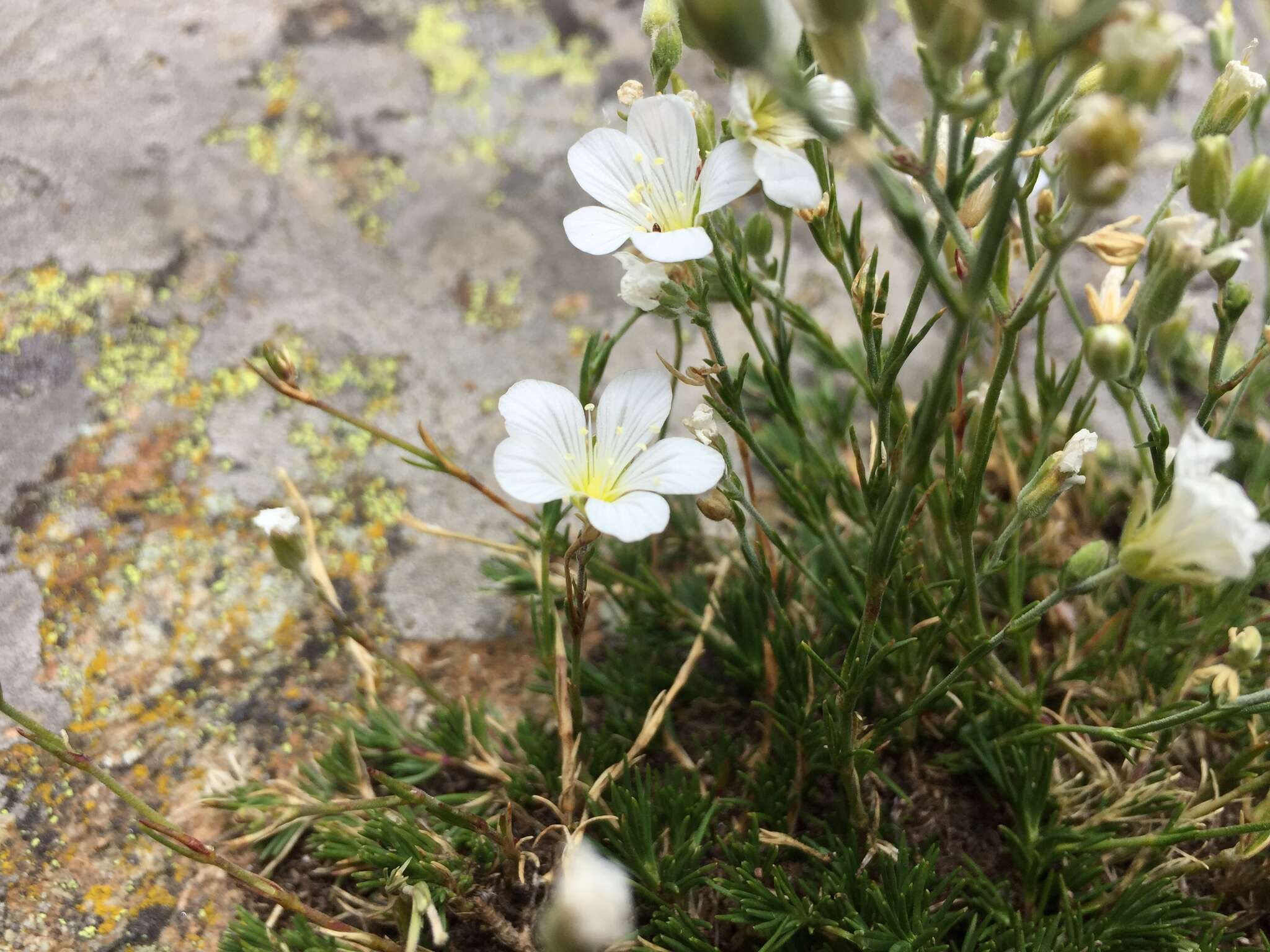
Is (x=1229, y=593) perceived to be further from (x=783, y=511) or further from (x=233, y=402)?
(x=233, y=402)

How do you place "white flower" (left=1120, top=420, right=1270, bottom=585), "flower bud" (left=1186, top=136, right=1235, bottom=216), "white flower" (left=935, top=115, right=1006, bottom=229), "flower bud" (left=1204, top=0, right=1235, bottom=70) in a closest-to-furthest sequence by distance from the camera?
"white flower" (left=1120, top=420, right=1270, bottom=585), "flower bud" (left=1186, top=136, right=1235, bottom=216), "white flower" (left=935, top=115, right=1006, bottom=229), "flower bud" (left=1204, top=0, right=1235, bottom=70)

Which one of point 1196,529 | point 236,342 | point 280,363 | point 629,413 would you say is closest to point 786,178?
point 629,413

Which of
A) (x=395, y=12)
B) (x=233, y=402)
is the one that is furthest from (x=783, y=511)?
(x=395, y=12)

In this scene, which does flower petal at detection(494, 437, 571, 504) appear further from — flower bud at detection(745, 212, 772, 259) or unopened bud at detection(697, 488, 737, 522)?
flower bud at detection(745, 212, 772, 259)

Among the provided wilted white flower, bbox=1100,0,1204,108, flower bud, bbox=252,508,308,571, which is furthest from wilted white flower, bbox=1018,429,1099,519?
flower bud, bbox=252,508,308,571

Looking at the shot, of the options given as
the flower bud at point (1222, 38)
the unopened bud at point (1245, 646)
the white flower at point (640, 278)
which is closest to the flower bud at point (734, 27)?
the white flower at point (640, 278)

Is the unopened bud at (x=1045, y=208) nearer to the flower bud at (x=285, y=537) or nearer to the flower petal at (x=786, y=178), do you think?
the flower petal at (x=786, y=178)

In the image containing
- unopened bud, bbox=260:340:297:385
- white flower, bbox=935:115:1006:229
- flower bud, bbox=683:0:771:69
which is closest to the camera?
flower bud, bbox=683:0:771:69
